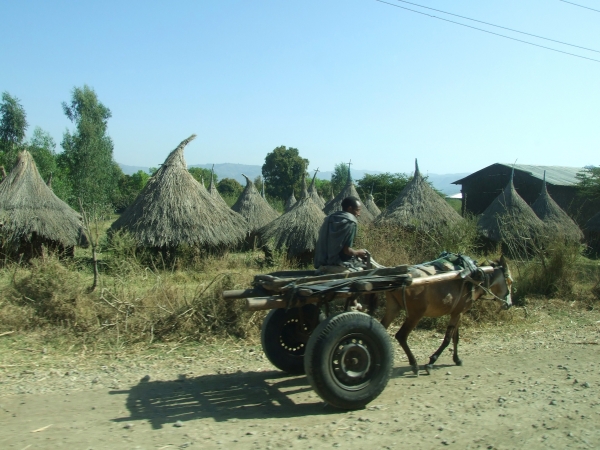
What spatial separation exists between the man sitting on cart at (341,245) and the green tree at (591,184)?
2850cm

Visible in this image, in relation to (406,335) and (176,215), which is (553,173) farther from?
(406,335)

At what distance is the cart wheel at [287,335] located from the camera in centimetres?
613

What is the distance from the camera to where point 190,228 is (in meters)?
16.9

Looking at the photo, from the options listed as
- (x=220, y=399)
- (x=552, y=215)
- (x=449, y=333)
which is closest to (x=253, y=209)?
(x=552, y=215)

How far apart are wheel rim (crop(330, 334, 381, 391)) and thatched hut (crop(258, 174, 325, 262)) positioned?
38.8 feet

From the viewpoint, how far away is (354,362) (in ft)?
16.9

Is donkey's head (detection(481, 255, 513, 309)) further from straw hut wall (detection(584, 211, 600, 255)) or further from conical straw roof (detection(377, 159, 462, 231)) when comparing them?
straw hut wall (detection(584, 211, 600, 255))

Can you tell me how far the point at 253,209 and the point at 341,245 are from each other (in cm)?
2051

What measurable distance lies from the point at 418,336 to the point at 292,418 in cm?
414

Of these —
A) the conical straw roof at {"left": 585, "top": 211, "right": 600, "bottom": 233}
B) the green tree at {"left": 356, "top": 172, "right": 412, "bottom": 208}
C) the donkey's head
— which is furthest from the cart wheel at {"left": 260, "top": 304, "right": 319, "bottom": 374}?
the green tree at {"left": 356, "top": 172, "right": 412, "bottom": 208}

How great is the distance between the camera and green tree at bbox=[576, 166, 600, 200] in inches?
1184

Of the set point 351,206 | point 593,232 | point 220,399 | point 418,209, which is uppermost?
point 418,209

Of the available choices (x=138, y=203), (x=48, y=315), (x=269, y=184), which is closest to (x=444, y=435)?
(x=48, y=315)

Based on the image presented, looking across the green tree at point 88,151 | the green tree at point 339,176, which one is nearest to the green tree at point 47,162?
the green tree at point 88,151
